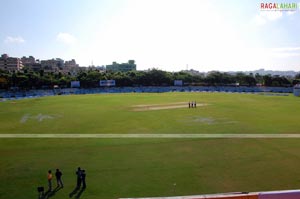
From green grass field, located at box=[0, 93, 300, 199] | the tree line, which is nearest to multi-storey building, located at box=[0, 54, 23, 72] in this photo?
the tree line

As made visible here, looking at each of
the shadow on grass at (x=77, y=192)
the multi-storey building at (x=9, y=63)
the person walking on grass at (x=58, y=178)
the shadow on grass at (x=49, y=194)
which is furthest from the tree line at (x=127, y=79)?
the shadow on grass at (x=77, y=192)

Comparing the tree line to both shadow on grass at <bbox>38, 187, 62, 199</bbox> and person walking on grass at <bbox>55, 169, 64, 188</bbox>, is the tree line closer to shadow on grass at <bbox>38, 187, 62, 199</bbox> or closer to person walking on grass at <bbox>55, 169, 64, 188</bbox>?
person walking on grass at <bbox>55, 169, 64, 188</bbox>

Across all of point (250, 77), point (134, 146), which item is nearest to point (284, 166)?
point (134, 146)

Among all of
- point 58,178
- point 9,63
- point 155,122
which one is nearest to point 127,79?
point 155,122

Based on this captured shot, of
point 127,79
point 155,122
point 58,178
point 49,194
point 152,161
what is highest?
point 127,79

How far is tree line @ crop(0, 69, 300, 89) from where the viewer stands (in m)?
99.2

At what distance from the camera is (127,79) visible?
11394 cm

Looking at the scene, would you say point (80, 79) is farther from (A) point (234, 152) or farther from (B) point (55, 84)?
(A) point (234, 152)

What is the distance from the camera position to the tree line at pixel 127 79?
99.2 meters

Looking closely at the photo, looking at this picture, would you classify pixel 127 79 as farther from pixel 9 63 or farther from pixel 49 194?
pixel 9 63

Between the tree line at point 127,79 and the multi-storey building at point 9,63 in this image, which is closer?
the tree line at point 127,79

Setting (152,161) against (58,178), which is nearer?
(58,178)

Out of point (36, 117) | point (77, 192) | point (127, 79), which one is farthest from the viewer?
point (127, 79)

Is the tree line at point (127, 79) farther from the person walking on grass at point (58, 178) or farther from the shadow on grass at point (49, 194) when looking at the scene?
the shadow on grass at point (49, 194)
